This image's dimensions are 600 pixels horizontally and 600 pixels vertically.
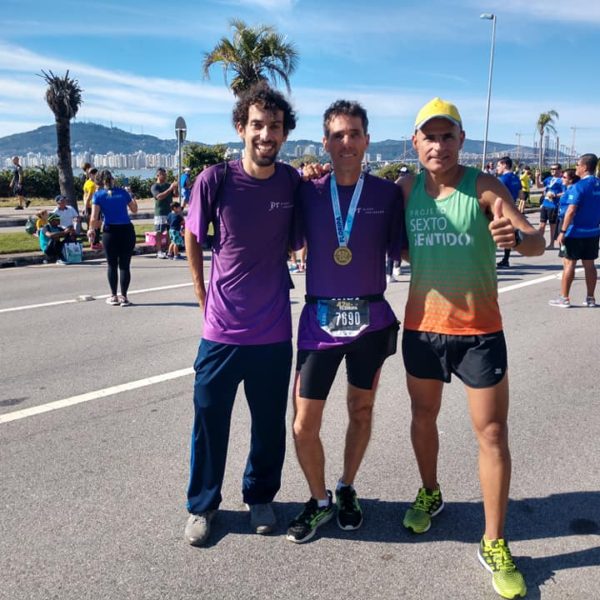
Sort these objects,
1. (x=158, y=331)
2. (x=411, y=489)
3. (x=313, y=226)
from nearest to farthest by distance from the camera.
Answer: (x=313, y=226), (x=411, y=489), (x=158, y=331)

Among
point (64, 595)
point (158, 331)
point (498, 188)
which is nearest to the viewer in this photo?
point (64, 595)

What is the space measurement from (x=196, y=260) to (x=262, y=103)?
873mm

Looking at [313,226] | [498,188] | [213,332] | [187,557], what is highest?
[498,188]

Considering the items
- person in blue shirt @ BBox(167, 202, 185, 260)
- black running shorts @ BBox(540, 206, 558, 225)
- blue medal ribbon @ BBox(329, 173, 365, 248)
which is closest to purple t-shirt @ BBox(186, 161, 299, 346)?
blue medal ribbon @ BBox(329, 173, 365, 248)

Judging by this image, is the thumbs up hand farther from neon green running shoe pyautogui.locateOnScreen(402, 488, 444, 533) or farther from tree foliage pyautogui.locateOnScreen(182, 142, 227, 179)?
tree foliage pyautogui.locateOnScreen(182, 142, 227, 179)

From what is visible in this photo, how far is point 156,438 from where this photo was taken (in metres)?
4.23

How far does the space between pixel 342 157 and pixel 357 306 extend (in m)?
0.73

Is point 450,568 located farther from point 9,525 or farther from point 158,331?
point 158,331

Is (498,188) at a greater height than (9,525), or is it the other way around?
(498,188)

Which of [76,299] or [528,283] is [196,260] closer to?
[76,299]

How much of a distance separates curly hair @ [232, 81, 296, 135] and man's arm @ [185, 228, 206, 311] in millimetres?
643

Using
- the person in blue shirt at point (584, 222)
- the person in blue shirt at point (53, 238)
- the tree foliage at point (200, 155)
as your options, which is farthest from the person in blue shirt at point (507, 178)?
the tree foliage at point (200, 155)

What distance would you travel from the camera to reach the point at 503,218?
2691 millimetres

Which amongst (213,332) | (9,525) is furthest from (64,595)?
(213,332)
